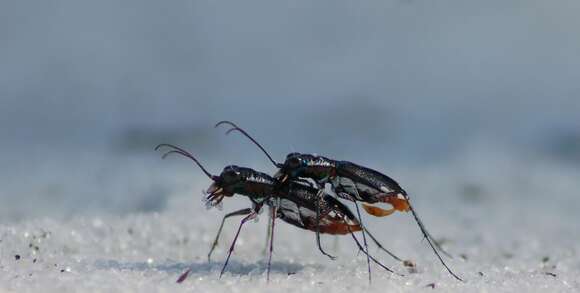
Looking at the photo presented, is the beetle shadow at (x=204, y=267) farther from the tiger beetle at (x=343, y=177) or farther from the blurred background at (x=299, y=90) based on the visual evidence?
the blurred background at (x=299, y=90)

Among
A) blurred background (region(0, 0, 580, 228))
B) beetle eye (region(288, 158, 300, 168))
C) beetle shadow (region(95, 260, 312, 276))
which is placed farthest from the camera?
blurred background (region(0, 0, 580, 228))

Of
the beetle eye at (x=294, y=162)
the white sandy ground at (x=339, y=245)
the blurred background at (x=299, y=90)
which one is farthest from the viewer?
the blurred background at (x=299, y=90)

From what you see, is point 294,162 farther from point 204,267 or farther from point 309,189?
point 204,267

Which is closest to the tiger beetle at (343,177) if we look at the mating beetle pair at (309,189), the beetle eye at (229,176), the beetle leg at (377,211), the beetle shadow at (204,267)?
the mating beetle pair at (309,189)

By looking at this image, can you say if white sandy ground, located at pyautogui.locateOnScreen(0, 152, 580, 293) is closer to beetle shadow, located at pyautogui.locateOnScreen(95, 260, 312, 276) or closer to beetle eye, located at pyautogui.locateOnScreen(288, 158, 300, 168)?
beetle shadow, located at pyautogui.locateOnScreen(95, 260, 312, 276)

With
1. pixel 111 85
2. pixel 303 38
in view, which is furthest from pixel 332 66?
pixel 111 85

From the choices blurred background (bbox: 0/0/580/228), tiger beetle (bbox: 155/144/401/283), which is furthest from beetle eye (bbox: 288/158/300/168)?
blurred background (bbox: 0/0/580/228)

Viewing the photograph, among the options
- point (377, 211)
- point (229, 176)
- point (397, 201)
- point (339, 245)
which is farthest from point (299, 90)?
point (229, 176)

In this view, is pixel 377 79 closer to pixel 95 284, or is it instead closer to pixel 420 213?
pixel 420 213
